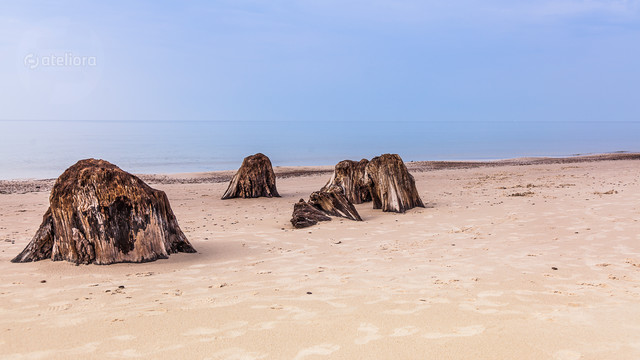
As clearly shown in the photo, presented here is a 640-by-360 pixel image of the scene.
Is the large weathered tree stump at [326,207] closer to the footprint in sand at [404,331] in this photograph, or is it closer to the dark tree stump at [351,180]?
the dark tree stump at [351,180]

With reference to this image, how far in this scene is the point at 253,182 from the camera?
14.8 metres

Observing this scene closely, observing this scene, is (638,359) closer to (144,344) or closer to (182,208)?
(144,344)

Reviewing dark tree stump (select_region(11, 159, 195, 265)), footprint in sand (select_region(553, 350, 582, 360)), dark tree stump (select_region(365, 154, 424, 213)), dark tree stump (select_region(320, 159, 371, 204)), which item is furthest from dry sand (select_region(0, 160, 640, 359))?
dark tree stump (select_region(320, 159, 371, 204))

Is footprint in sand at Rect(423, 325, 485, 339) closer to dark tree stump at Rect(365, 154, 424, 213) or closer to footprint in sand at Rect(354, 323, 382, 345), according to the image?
footprint in sand at Rect(354, 323, 382, 345)

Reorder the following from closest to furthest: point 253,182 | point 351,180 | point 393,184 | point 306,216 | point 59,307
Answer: point 59,307 < point 306,216 < point 393,184 < point 351,180 < point 253,182

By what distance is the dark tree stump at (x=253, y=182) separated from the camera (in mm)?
14820

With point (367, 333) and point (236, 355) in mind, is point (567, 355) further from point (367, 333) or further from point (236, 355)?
point (236, 355)

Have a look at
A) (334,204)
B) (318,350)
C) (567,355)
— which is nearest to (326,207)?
(334,204)

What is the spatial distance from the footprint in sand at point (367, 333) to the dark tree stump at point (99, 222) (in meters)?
3.52

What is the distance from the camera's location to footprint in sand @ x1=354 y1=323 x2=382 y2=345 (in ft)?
11.7

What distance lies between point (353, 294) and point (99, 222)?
3.29m

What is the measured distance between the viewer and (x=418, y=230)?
350 inches

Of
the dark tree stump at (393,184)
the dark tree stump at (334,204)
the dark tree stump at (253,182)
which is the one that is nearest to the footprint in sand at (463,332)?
the dark tree stump at (334,204)

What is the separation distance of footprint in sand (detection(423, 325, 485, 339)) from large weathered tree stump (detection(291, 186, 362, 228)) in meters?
6.09
